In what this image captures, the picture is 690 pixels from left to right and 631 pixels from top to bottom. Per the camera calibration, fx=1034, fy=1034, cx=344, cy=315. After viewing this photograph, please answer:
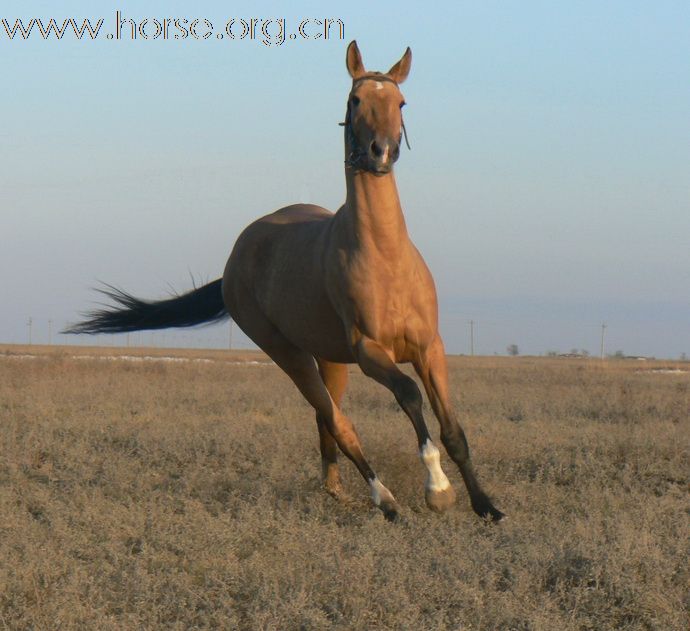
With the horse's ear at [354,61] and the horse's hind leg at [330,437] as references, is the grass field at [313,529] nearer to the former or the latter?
the horse's hind leg at [330,437]

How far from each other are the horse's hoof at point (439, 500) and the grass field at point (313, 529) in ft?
0.26

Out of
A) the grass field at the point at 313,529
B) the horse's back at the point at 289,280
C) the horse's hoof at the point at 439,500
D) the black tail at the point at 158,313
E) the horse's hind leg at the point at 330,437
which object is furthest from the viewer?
the black tail at the point at 158,313

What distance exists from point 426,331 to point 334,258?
0.81 metres

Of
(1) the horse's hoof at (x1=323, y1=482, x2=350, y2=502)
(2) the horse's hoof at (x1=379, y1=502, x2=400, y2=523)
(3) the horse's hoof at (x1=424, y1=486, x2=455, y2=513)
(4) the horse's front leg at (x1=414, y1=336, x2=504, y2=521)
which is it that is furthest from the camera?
(1) the horse's hoof at (x1=323, y1=482, x2=350, y2=502)

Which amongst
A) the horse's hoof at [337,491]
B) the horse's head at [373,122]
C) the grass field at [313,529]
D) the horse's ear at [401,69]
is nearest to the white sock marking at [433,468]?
the grass field at [313,529]

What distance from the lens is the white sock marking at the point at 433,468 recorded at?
6.38 m

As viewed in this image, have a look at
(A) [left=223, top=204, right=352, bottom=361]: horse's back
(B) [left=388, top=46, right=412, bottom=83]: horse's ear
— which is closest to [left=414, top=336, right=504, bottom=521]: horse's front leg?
(A) [left=223, top=204, right=352, bottom=361]: horse's back

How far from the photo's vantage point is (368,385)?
17922mm

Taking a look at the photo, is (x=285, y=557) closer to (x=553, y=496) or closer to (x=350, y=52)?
(x=553, y=496)

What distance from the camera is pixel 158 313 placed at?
10.7 metres

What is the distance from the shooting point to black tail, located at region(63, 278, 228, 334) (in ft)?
33.9

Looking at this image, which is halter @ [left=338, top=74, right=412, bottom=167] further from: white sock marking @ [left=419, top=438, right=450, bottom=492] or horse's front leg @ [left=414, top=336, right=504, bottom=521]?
white sock marking @ [left=419, top=438, right=450, bottom=492]

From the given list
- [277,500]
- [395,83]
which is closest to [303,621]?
[277,500]

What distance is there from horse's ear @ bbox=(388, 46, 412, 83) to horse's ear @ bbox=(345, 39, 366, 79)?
8.3 inches
